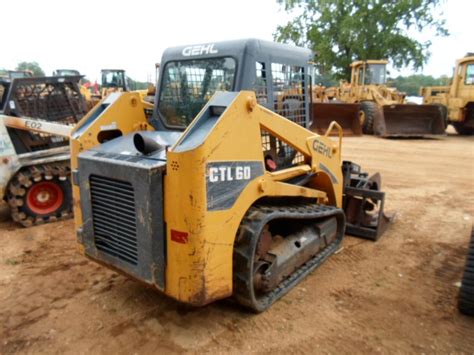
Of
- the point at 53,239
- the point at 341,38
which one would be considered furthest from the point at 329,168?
A: the point at 341,38

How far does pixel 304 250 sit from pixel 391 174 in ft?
17.3

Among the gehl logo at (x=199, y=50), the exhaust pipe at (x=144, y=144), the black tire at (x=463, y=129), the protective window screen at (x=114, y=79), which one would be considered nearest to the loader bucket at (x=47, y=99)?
the gehl logo at (x=199, y=50)

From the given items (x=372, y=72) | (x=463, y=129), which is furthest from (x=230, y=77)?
(x=372, y=72)

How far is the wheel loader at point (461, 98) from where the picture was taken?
13969mm

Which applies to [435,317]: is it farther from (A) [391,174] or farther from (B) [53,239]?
(A) [391,174]

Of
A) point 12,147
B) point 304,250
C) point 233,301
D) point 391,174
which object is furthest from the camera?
point 391,174

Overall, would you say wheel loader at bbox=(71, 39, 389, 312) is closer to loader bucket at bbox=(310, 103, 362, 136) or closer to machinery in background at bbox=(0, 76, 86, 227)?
machinery in background at bbox=(0, 76, 86, 227)

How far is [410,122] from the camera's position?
13.8 meters

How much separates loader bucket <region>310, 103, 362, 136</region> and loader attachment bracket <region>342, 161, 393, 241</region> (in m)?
8.25

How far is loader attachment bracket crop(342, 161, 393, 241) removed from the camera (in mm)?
4801

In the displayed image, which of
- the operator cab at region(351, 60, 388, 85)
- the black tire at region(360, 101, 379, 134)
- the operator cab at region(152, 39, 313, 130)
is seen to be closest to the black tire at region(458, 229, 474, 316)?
the operator cab at region(152, 39, 313, 130)

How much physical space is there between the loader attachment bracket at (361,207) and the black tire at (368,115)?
10046 mm

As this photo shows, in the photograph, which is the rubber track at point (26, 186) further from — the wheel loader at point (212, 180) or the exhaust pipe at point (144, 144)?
the exhaust pipe at point (144, 144)

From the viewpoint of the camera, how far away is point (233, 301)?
3.16m
